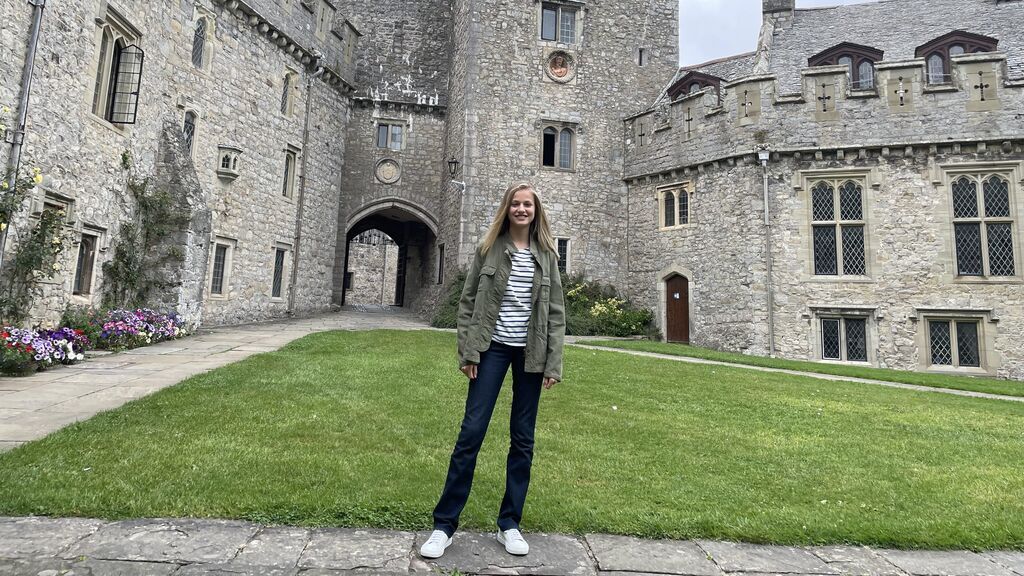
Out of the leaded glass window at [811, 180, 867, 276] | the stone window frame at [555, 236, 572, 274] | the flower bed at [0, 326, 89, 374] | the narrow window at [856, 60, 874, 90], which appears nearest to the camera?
the flower bed at [0, 326, 89, 374]

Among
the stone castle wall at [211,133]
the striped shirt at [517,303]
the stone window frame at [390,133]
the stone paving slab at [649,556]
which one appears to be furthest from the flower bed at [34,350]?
the stone window frame at [390,133]

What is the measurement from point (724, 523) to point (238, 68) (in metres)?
16.5

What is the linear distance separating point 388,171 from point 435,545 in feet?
63.4

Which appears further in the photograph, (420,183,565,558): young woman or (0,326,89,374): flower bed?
(0,326,89,374): flower bed

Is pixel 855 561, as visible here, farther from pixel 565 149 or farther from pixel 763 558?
pixel 565 149

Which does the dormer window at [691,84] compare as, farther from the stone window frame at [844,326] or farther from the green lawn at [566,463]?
the green lawn at [566,463]

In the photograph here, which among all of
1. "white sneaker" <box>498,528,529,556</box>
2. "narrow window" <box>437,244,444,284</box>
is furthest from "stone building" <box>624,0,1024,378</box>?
"white sneaker" <box>498,528,529,556</box>

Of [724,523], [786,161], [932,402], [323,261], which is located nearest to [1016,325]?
[786,161]

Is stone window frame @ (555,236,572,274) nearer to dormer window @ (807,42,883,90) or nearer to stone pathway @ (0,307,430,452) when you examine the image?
dormer window @ (807,42,883,90)

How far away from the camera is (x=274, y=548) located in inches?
103

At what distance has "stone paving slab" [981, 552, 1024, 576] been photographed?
9.00 feet

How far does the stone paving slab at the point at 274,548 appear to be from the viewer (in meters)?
2.48

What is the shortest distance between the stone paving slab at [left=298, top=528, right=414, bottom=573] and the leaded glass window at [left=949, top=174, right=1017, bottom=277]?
16359 mm

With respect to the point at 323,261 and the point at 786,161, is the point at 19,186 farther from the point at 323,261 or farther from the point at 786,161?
the point at 786,161
